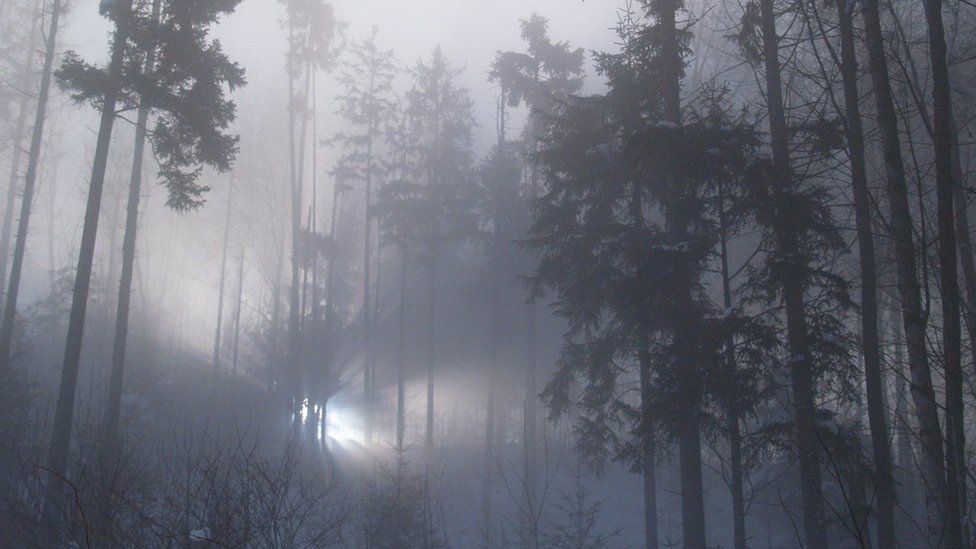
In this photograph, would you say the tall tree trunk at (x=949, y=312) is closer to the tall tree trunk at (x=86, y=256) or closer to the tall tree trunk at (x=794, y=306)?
the tall tree trunk at (x=794, y=306)

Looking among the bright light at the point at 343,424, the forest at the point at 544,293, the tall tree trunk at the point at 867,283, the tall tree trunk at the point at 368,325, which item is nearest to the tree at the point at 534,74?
the forest at the point at 544,293

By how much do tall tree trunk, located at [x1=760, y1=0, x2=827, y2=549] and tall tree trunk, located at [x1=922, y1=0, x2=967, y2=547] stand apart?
319 cm

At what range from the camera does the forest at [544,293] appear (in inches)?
290

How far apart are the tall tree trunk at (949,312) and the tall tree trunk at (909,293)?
0.46ft

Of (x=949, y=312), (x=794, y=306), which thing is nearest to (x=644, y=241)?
(x=794, y=306)

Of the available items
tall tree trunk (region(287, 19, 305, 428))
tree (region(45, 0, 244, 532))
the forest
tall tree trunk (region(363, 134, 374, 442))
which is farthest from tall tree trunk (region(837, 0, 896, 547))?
tall tree trunk (region(363, 134, 374, 442))

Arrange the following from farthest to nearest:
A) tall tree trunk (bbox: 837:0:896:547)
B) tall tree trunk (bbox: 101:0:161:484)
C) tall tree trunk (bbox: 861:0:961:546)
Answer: tall tree trunk (bbox: 101:0:161:484), tall tree trunk (bbox: 837:0:896:547), tall tree trunk (bbox: 861:0:961:546)

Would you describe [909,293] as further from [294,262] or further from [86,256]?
[294,262]

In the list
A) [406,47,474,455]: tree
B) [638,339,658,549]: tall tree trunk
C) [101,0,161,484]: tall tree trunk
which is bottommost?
[638,339,658,549]: tall tree trunk

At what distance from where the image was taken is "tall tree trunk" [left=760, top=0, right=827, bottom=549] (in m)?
10.2

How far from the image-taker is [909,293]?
6.84 meters

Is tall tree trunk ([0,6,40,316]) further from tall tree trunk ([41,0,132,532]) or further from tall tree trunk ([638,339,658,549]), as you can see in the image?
tall tree trunk ([638,339,658,549])

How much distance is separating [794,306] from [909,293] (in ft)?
14.0

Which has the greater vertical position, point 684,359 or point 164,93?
point 164,93
